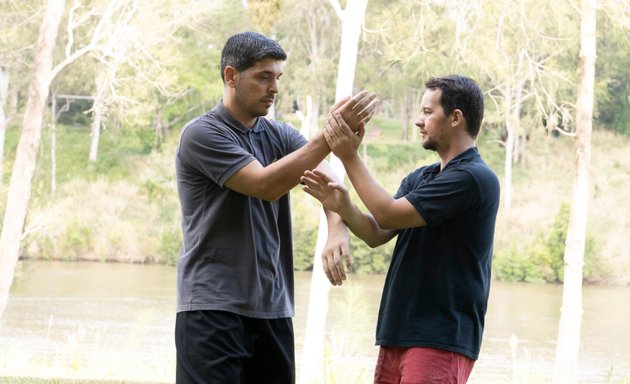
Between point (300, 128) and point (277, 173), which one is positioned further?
point (300, 128)

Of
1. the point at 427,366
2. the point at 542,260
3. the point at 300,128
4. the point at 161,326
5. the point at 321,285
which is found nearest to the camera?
Answer: the point at 427,366

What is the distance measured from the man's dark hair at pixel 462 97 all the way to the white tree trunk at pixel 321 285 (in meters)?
5.94

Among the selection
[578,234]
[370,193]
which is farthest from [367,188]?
[578,234]

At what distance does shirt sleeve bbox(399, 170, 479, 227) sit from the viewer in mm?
2770

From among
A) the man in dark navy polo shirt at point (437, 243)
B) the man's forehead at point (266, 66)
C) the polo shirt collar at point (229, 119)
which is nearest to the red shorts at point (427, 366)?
the man in dark navy polo shirt at point (437, 243)

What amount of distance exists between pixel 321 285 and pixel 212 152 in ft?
22.2

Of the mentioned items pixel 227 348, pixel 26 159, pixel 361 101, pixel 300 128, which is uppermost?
pixel 300 128

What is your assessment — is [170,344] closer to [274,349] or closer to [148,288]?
[148,288]

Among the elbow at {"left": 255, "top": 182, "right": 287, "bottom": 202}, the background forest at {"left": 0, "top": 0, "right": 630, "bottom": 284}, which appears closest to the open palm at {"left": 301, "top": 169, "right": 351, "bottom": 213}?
the elbow at {"left": 255, "top": 182, "right": 287, "bottom": 202}

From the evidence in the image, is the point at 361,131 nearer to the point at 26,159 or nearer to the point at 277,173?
the point at 277,173

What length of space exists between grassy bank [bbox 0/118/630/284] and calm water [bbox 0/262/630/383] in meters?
0.75

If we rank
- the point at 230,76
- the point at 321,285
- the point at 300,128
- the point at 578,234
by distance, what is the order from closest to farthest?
the point at 230,76 → the point at 321,285 → the point at 578,234 → the point at 300,128

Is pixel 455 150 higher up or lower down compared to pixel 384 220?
higher up

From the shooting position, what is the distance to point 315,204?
945 inches
